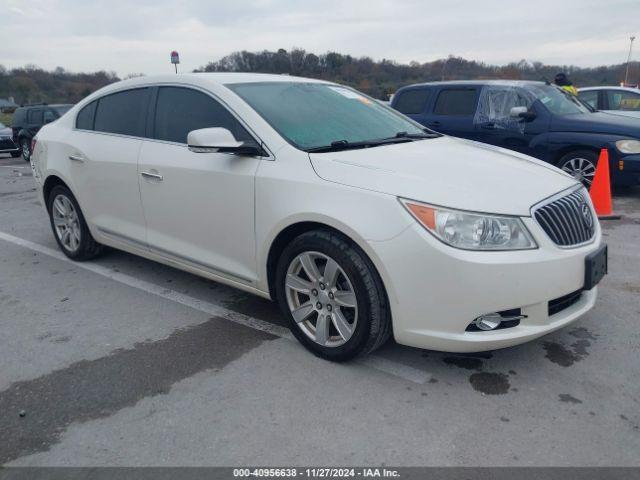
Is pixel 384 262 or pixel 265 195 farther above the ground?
pixel 265 195

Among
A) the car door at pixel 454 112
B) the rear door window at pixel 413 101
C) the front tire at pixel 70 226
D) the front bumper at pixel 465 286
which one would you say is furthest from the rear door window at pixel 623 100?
the front tire at pixel 70 226

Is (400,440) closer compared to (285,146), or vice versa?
(400,440)

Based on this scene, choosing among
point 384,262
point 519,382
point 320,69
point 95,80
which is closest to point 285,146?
point 384,262

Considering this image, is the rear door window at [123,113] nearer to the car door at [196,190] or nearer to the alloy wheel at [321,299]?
the car door at [196,190]

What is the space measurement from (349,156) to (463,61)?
19.8 meters

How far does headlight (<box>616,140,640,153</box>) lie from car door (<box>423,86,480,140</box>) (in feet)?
6.29

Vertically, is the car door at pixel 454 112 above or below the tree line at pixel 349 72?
below

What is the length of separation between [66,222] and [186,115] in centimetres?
208

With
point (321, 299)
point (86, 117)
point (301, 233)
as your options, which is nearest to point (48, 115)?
point (86, 117)

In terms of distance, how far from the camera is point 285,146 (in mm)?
3273

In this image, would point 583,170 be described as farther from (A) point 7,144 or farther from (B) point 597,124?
(A) point 7,144

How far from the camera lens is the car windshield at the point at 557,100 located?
302 inches

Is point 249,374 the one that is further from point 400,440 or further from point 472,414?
point 472,414

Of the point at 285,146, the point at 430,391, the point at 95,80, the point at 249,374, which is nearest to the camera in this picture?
the point at 430,391
